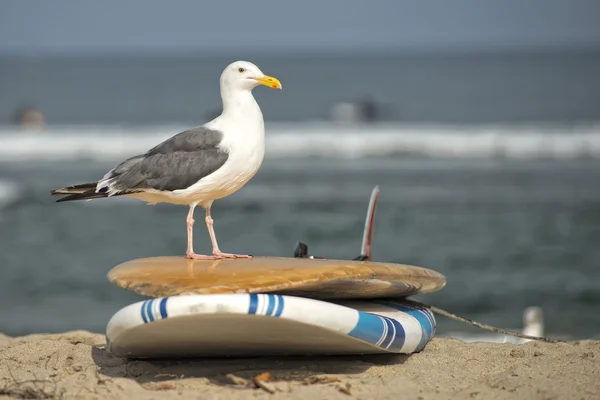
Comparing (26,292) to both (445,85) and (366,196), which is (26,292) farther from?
(445,85)

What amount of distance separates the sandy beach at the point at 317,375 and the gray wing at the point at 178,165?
951mm

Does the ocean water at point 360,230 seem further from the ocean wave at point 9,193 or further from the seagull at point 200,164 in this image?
the seagull at point 200,164

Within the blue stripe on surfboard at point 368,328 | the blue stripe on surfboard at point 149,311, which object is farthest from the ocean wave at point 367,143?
the blue stripe on surfboard at point 149,311

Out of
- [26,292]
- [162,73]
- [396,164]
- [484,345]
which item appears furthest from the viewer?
[162,73]

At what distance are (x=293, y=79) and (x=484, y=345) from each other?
64.2 meters

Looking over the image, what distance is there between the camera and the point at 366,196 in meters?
17.6

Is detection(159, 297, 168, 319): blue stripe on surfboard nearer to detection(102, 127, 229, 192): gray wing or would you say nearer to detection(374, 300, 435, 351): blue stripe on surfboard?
detection(102, 127, 229, 192): gray wing

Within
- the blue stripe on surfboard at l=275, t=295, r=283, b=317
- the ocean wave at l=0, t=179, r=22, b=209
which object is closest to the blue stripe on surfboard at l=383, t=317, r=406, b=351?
the blue stripe on surfboard at l=275, t=295, r=283, b=317

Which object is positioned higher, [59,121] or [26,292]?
[59,121]

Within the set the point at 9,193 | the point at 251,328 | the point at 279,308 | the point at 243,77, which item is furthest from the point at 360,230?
the point at 279,308

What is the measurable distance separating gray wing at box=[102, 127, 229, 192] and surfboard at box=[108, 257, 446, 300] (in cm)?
42

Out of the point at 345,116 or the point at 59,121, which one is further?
the point at 59,121

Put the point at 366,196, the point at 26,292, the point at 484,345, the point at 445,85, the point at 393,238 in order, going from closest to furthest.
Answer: the point at 484,345 < the point at 26,292 < the point at 393,238 < the point at 366,196 < the point at 445,85

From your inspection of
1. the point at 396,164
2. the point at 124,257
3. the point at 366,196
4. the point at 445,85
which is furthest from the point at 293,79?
the point at 124,257
